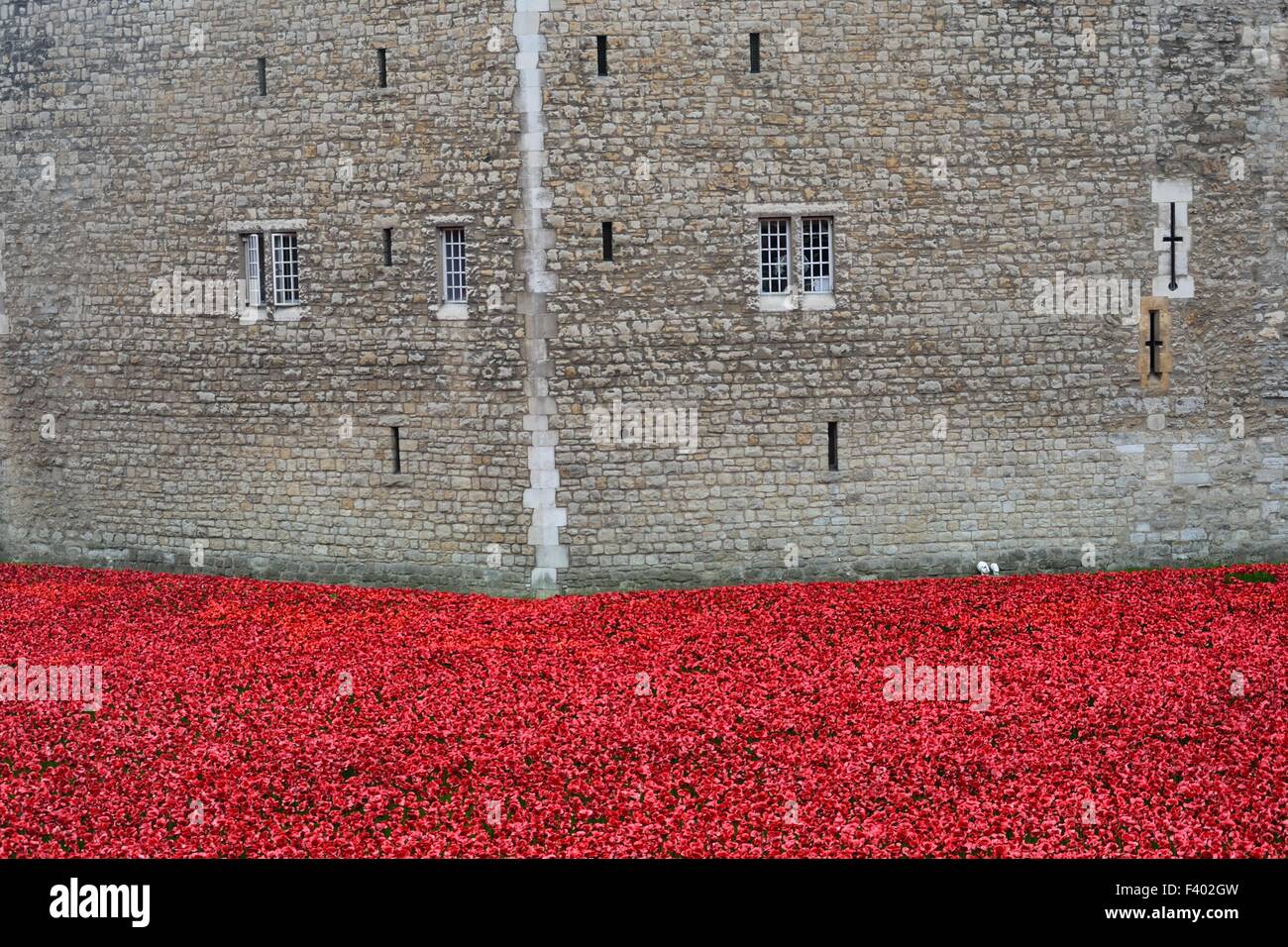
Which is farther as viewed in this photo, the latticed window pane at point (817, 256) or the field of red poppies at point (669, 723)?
the latticed window pane at point (817, 256)

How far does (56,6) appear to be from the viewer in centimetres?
1877

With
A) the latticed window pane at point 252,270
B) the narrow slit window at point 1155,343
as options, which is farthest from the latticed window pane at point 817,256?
the latticed window pane at point 252,270

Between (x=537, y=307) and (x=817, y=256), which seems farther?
(x=817, y=256)

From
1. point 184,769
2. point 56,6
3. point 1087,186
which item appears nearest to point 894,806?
point 184,769

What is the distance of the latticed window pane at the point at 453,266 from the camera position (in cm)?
1672

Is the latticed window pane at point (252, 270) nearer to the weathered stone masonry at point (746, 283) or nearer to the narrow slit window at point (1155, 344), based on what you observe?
the weathered stone masonry at point (746, 283)

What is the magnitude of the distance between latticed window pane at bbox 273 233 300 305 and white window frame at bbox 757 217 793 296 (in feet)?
17.7

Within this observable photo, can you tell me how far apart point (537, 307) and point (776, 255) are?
107 inches

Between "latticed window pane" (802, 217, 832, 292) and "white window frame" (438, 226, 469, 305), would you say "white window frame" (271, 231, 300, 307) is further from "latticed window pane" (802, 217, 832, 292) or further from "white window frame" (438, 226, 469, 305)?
"latticed window pane" (802, 217, 832, 292)

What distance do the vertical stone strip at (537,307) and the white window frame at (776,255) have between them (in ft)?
7.71

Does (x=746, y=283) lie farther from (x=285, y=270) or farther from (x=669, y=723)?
(x=669, y=723)

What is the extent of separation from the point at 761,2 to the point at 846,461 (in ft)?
16.6

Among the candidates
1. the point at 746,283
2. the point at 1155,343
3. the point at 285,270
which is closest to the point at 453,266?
the point at 285,270

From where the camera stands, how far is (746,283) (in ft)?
54.0
